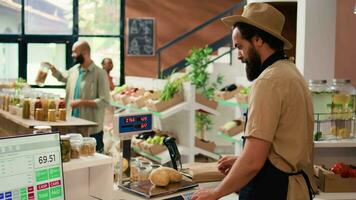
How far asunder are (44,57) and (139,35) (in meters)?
1.87

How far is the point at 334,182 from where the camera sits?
10.8 feet

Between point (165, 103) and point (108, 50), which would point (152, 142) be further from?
point (108, 50)

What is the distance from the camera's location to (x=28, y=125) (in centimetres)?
468

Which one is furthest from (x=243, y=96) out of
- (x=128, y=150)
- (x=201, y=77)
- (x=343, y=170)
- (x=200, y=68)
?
(x=128, y=150)

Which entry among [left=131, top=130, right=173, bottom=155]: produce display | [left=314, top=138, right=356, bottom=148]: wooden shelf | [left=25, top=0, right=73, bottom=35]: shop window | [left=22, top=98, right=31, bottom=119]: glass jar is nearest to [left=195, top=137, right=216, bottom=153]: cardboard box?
[left=131, top=130, right=173, bottom=155]: produce display

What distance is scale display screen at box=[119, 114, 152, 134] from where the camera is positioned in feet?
8.60

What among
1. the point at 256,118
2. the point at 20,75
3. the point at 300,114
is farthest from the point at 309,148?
the point at 20,75

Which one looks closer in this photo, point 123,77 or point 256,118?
point 256,118

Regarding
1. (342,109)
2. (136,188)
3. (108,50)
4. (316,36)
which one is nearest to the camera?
(136,188)

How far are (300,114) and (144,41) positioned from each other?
8230mm

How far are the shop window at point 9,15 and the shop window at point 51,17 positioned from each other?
0.75 feet

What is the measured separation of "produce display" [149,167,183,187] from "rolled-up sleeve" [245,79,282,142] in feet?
1.76

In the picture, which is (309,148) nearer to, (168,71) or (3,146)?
(3,146)

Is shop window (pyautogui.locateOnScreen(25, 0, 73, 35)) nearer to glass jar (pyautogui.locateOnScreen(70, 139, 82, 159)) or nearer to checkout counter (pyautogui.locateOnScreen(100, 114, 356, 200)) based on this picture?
checkout counter (pyautogui.locateOnScreen(100, 114, 356, 200))
